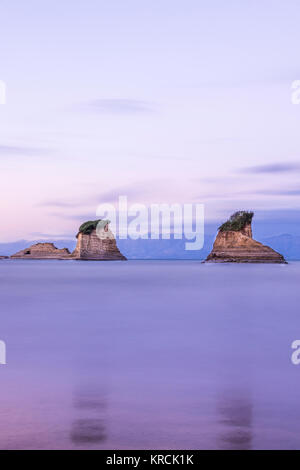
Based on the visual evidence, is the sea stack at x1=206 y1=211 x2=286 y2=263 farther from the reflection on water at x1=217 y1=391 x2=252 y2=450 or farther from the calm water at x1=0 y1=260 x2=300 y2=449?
the reflection on water at x1=217 y1=391 x2=252 y2=450

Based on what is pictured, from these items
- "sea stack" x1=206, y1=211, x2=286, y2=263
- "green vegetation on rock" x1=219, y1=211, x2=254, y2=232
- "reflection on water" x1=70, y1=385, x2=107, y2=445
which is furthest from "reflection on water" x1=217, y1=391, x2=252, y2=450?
"green vegetation on rock" x1=219, y1=211, x2=254, y2=232

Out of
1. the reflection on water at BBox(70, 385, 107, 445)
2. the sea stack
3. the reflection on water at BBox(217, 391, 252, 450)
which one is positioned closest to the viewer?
the reflection on water at BBox(217, 391, 252, 450)

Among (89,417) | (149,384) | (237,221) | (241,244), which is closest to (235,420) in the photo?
(89,417)

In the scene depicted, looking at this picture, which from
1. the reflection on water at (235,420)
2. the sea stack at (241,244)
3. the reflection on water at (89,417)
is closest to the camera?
the reflection on water at (235,420)

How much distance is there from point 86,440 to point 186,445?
66.9 inches

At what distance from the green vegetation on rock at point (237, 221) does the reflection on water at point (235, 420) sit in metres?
166

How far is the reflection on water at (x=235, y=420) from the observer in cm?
936

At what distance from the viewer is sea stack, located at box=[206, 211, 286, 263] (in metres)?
177

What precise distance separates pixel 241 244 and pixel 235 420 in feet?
550

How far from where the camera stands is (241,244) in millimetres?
176250

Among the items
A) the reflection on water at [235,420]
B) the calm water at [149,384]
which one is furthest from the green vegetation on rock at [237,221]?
the reflection on water at [235,420]

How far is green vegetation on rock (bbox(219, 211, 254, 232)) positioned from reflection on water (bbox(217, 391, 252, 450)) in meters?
166

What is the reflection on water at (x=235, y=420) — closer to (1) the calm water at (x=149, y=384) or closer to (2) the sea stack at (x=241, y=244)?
(1) the calm water at (x=149, y=384)

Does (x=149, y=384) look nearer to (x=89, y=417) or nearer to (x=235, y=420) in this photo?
(x=89, y=417)
